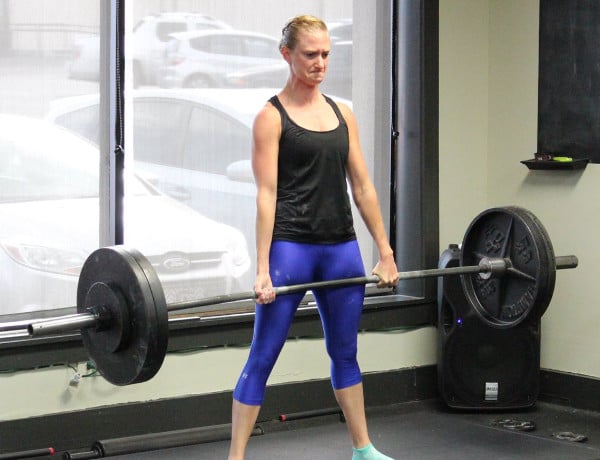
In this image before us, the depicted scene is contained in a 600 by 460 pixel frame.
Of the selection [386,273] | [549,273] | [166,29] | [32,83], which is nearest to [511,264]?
[549,273]

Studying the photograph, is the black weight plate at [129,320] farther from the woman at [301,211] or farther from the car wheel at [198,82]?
the car wheel at [198,82]

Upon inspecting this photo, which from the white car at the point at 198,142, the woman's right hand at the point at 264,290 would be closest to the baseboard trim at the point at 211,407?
the white car at the point at 198,142

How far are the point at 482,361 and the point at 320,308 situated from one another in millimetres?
1405

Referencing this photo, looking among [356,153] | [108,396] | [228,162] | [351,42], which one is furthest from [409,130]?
[108,396]

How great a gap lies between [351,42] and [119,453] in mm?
1905

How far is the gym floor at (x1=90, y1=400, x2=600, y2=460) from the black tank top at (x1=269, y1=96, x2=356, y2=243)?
38.9 inches

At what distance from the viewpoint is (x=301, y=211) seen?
3443mm

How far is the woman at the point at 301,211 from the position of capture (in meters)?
3.40

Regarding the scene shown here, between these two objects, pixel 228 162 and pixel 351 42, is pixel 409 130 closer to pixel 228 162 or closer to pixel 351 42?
pixel 351 42

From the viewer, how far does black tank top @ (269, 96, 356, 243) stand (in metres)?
3.43

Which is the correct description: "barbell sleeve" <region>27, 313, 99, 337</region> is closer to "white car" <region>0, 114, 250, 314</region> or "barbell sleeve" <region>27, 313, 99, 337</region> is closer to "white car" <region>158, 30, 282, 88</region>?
"white car" <region>0, 114, 250, 314</region>

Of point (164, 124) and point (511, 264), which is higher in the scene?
point (164, 124)

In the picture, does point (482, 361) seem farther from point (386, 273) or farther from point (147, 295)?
point (147, 295)

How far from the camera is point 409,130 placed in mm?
4863
